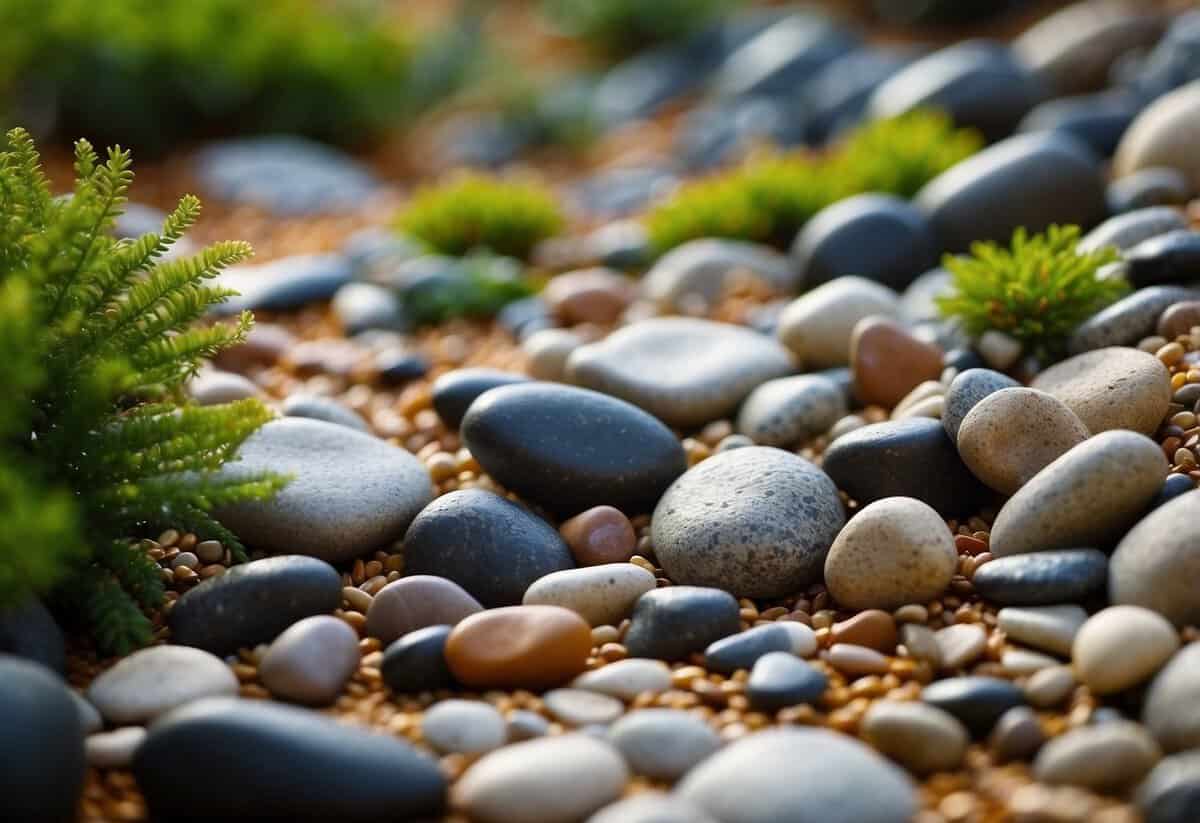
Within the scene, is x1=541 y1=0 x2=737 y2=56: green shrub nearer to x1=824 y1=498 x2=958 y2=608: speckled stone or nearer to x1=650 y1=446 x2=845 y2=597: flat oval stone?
x1=650 y1=446 x2=845 y2=597: flat oval stone

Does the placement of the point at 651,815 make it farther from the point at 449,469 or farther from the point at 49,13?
the point at 49,13

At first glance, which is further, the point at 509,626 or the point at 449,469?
the point at 449,469

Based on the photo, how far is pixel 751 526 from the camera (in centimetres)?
281

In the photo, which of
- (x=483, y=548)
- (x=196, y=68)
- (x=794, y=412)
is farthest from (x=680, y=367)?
(x=196, y=68)

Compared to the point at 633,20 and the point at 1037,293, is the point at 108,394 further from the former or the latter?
the point at 633,20

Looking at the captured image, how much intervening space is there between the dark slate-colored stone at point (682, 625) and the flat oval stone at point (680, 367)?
1068 millimetres

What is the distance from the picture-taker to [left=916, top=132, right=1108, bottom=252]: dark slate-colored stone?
14.2ft

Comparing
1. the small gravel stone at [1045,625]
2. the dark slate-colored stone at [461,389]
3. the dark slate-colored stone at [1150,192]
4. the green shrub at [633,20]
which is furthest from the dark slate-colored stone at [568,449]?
the green shrub at [633,20]

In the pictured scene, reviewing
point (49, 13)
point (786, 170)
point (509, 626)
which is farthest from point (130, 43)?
point (509, 626)

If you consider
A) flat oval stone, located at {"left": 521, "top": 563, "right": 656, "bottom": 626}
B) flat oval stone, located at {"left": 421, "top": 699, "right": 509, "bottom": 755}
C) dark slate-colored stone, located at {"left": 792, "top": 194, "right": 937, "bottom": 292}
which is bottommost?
flat oval stone, located at {"left": 421, "top": 699, "right": 509, "bottom": 755}

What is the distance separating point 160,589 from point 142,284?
0.68 meters

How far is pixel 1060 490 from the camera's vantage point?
258 cm

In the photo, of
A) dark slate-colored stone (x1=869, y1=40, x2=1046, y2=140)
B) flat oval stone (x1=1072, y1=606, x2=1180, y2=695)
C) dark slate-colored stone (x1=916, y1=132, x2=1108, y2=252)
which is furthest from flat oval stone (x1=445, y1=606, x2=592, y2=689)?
dark slate-colored stone (x1=869, y1=40, x2=1046, y2=140)

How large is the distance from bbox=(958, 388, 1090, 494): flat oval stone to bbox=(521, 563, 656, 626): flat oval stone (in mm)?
887
